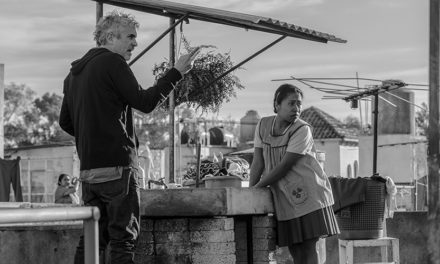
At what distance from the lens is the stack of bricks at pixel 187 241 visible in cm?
642

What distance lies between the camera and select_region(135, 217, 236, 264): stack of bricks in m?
6.42

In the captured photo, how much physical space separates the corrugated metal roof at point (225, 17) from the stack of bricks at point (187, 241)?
219 cm

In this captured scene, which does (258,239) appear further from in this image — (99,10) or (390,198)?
(99,10)

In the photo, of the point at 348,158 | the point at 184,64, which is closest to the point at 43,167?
the point at 348,158

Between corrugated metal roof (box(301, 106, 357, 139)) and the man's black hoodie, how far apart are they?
39.4 meters

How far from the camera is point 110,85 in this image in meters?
5.66

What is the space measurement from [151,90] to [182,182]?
3721 millimetres

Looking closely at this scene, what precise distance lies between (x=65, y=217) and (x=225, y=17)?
172 inches

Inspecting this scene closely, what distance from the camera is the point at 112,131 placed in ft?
18.4

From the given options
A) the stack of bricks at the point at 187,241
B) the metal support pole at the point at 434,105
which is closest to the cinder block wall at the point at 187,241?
the stack of bricks at the point at 187,241

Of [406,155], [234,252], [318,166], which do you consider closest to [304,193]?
[318,166]

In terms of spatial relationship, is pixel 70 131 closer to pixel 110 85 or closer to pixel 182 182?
pixel 110 85

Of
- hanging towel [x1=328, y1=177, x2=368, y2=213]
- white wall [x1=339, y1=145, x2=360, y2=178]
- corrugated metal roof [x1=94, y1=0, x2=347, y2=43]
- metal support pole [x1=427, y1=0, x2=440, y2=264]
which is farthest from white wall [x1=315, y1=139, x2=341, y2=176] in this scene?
corrugated metal roof [x1=94, y1=0, x2=347, y2=43]

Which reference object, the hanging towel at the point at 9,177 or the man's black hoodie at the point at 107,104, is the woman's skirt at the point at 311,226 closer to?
the man's black hoodie at the point at 107,104
